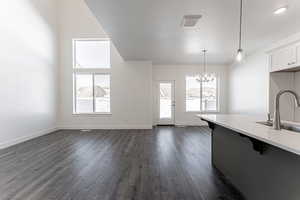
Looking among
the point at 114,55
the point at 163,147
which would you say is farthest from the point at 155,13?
the point at 114,55

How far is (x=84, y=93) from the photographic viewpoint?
754cm

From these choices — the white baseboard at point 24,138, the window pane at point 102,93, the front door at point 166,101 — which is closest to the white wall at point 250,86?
the front door at point 166,101

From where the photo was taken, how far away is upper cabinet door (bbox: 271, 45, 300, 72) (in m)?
3.80

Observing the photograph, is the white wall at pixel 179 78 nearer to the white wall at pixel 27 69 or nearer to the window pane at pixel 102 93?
the window pane at pixel 102 93

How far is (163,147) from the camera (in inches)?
178

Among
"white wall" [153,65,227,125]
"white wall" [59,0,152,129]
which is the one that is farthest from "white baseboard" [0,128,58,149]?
"white wall" [153,65,227,125]

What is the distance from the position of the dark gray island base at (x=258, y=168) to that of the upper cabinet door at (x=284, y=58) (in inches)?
94.3

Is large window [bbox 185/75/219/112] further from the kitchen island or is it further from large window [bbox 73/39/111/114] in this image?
the kitchen island

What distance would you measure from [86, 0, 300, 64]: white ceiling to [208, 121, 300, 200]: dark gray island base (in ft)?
7.19

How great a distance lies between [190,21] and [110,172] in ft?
10.5

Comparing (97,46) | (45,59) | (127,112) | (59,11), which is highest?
(59,11)

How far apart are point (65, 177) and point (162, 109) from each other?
5.76 metres

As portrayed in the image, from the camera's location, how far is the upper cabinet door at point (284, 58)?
3797mm

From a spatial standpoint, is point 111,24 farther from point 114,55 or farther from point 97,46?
point 97,46
